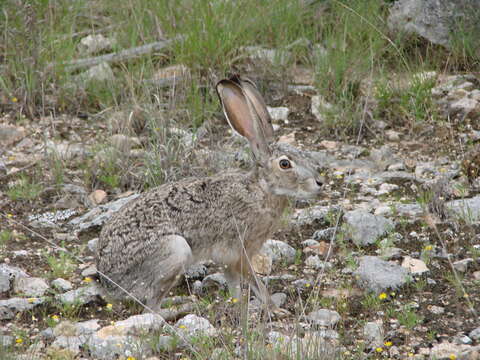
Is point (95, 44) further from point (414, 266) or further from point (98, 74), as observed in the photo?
point (414, 266)

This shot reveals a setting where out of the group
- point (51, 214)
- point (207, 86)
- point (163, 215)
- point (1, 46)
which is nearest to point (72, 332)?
point (163, 215)

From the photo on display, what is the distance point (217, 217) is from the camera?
4.99m

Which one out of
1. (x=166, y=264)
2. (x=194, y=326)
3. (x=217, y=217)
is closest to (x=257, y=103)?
(x=217, y=217)

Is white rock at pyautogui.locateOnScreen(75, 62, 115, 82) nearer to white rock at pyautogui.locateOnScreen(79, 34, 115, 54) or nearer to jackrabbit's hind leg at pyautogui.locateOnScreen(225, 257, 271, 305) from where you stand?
white rock at pyautogui.locateOnScreen(79, 34, 115, 54)

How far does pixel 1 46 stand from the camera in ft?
24.3

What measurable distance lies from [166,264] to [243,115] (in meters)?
1.06

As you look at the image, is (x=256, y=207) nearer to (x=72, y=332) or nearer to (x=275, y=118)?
(x=72, y=332)

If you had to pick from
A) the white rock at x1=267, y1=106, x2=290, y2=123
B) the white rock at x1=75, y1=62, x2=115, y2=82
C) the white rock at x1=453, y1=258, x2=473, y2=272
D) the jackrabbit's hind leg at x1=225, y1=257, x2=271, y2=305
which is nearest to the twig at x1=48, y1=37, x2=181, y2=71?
the white rock at x1=75, y1=62, x2=115, y2=82

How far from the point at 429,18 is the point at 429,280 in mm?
3223

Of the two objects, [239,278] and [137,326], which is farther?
[239,278]

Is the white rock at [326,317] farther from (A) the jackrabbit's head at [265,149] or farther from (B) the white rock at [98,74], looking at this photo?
(B) the white rock at [98,74]

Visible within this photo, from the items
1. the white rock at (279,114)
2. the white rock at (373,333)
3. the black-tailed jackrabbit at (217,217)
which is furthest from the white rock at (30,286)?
the white rock at (279,114)

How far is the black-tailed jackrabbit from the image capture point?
4.73 meters

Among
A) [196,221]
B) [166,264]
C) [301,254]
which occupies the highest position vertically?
[196,221]
